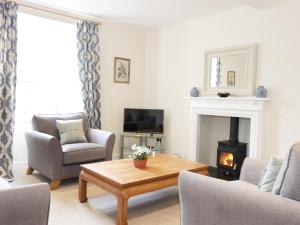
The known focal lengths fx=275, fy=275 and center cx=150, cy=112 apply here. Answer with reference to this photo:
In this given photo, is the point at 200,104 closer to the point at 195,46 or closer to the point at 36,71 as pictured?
the point at 195,46

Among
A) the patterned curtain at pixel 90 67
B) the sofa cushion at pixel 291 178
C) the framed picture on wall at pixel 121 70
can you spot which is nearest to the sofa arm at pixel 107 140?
the patterned curtain at pixel 90 67

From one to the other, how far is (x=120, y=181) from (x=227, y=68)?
263 centimetres

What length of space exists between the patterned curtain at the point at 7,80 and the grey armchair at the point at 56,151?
10.6 inches

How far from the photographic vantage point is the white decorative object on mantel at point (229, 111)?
150 inches

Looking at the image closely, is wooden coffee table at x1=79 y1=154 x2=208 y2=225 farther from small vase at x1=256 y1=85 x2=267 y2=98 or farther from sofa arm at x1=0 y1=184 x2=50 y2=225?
small vase at x1=256 y1=85 x2=267 y2=98

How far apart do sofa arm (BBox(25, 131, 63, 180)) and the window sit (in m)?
0.70

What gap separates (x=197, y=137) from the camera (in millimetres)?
4613

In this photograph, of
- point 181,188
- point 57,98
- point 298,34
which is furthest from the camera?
point 57,98

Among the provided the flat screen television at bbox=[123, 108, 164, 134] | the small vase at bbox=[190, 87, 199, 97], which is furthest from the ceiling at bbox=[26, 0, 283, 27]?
the flat screen television at bbox=[123, 108, 164, 134]

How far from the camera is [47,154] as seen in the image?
3408 mm

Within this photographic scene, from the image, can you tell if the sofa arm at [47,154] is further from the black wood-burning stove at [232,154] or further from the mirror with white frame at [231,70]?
the mirror with white frame at [231,70]

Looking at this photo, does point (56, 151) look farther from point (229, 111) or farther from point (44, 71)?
point (229, 111)

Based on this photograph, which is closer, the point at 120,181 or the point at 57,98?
the point at 120,181

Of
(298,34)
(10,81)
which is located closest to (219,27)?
(298,34)
